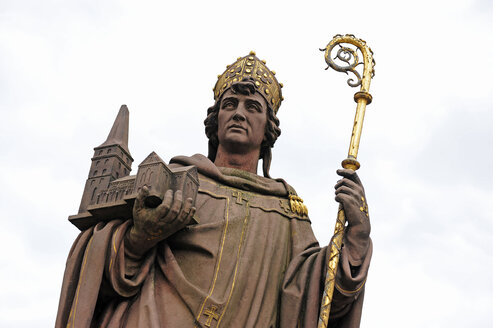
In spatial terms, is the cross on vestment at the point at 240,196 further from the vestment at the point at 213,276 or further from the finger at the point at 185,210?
the finger at the point at 185,210

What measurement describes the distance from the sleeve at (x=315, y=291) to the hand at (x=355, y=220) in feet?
0.35

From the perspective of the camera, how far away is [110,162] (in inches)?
397

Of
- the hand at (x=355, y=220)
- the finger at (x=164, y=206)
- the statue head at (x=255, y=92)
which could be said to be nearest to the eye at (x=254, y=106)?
the statue head at (x=255, y=92)

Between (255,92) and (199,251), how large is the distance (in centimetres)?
240

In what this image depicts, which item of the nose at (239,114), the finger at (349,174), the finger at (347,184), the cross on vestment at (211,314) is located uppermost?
the nose at (239,114)

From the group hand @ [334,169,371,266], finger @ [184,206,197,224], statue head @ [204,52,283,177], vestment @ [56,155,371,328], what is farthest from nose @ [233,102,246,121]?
finger @ [184,206,197,224]

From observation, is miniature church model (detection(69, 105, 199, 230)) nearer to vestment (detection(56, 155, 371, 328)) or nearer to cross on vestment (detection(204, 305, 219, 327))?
vestment (detection(56, 155, 371, 328))

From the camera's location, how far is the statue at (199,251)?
8.86 m

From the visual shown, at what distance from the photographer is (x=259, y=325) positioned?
909 cm

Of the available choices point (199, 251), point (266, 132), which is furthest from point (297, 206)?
point (199, 251)

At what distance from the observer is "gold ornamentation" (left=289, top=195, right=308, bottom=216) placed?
10258mm

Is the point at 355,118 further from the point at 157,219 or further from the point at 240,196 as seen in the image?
the point at 157,219

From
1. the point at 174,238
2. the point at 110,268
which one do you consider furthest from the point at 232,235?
the point at 110,268

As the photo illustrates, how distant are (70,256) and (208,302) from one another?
61.4 inches
